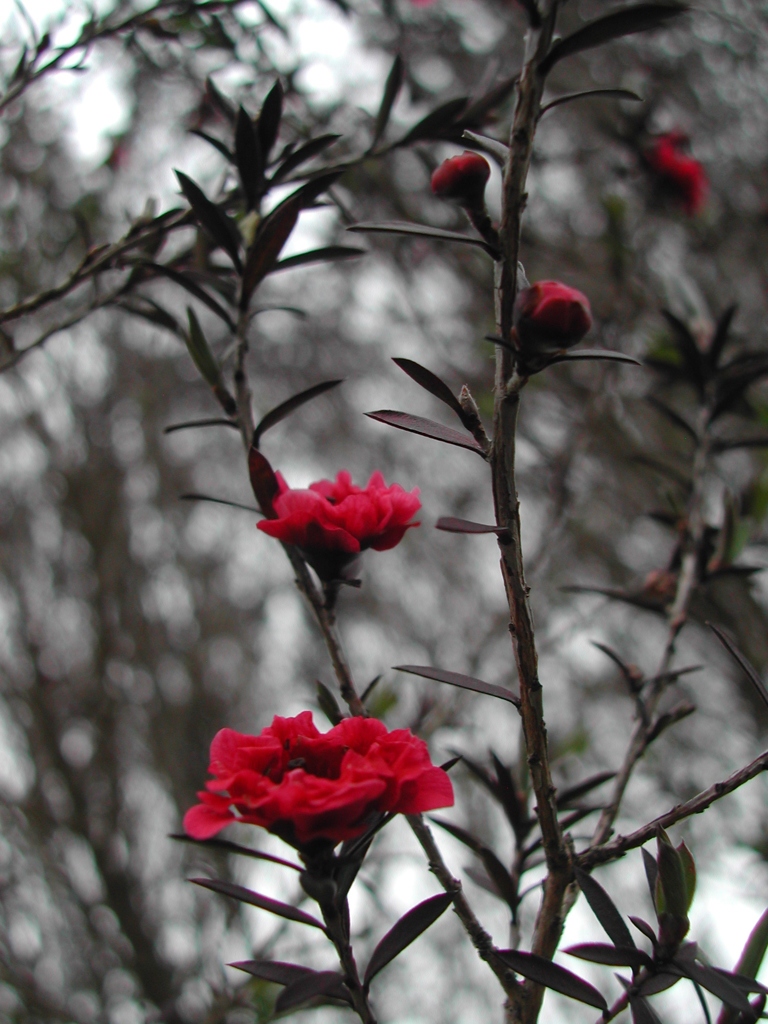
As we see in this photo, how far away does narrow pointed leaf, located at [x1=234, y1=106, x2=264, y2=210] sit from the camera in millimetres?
862

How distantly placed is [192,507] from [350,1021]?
113 inches

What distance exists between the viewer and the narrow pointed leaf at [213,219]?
81 cm

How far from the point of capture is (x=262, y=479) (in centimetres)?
76

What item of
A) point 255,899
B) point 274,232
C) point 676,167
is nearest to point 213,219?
point 274,232

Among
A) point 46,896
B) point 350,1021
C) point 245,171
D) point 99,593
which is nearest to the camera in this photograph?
point 245,171

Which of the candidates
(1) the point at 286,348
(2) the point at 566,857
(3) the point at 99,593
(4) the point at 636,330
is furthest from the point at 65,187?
(2) the point at 566,857

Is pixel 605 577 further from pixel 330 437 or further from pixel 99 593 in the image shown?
pixel 99 593

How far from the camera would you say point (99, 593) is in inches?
150

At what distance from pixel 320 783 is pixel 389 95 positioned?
101 cm

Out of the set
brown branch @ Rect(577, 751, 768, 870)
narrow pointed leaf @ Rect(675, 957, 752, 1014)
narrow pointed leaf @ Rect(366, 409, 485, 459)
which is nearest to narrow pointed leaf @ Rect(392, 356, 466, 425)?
narrow pointed leaf @ Rect(366, 409, 485, 459)

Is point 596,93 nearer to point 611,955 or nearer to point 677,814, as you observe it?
point 677,814

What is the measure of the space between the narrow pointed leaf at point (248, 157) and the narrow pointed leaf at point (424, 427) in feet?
1.44

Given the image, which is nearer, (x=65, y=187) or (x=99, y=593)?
(x=65, y=187)

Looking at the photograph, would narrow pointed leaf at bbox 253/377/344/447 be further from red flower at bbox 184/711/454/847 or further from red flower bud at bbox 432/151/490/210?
red flower at bbox 184/711/454/847
